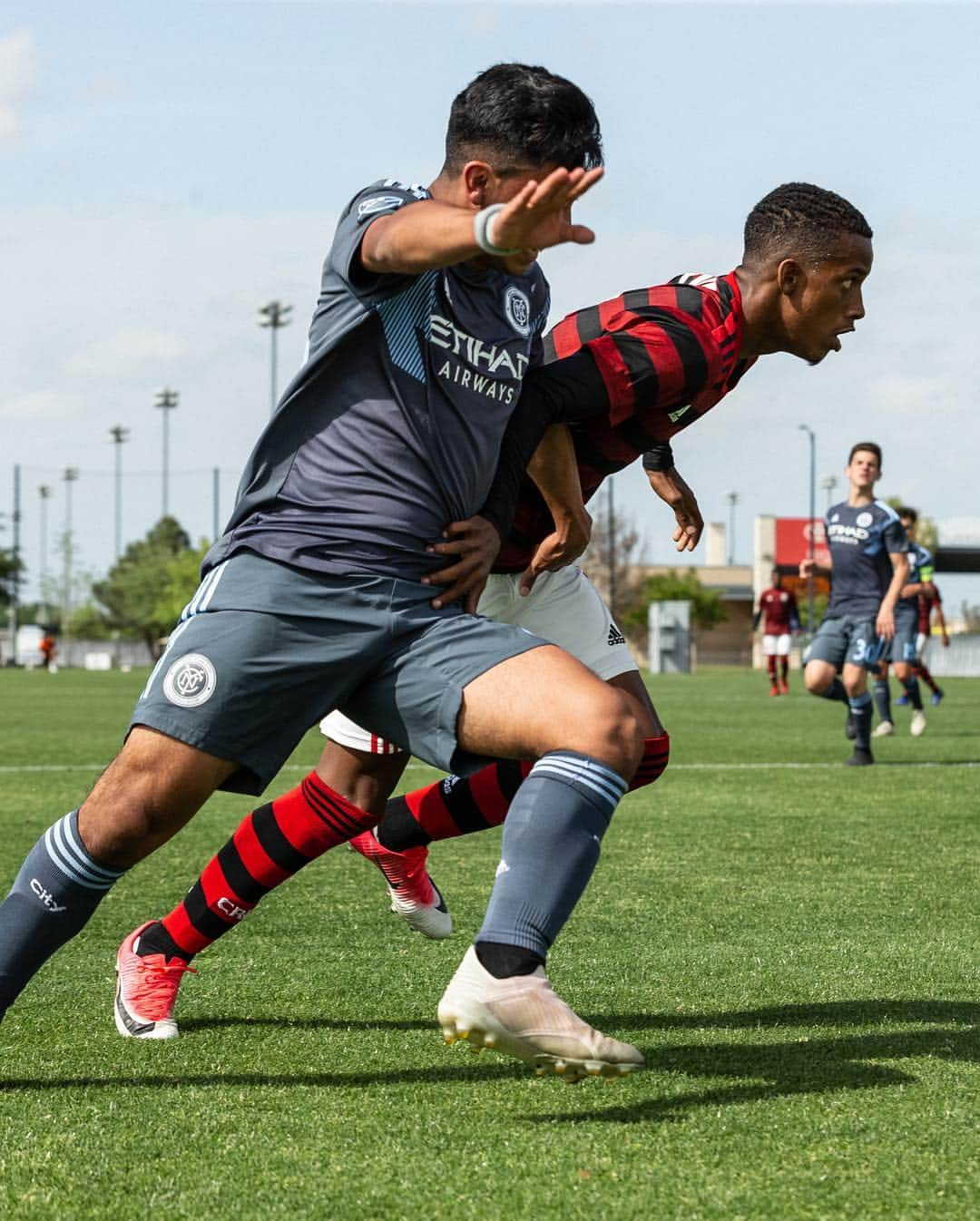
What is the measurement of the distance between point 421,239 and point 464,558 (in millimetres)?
743

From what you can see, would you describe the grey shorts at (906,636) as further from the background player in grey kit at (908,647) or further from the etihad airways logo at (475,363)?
the etihad airways logo at (475,363)

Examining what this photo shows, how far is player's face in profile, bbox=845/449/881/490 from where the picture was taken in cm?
1188

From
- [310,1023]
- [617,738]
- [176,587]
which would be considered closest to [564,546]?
[617,738]

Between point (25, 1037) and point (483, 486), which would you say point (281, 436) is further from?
point (25, 1037)

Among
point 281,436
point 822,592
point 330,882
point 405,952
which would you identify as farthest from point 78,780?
point 822,592

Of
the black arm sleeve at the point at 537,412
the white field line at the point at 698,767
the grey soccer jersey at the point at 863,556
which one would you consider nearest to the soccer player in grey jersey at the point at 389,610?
the black arm sleeve at the point at 537,412

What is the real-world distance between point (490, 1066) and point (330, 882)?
2.88 metres

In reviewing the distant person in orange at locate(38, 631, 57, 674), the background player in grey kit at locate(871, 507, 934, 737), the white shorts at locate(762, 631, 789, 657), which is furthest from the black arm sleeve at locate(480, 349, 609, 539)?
the distant person in orange at locate(38, 631, 57, 674)

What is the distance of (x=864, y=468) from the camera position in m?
11.9

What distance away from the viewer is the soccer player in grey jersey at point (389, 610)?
3.08 m

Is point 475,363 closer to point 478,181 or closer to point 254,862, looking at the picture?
point 478,181

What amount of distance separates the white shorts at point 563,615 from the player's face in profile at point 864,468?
7587 millimetres

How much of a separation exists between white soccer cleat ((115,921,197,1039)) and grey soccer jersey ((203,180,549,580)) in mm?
1139

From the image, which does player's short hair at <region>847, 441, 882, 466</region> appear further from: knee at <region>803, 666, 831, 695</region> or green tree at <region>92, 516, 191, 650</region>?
green tree at <region>92, 516, 191, 650</region>
